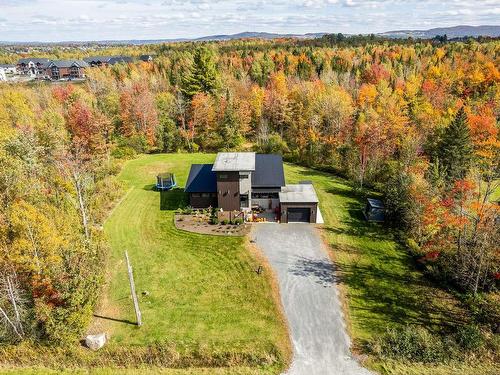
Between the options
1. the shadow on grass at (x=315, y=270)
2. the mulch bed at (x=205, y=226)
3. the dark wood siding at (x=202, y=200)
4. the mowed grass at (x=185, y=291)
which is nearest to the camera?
the mowed grass at (x=185, y=291)

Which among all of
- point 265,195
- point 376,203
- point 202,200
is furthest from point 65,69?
point 376,203

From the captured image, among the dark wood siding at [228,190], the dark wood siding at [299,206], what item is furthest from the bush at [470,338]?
the dark wood siding at [228,190]

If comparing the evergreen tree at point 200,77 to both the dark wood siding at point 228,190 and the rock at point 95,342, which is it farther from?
the rock at point 95,342

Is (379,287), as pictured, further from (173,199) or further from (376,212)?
(173,199)

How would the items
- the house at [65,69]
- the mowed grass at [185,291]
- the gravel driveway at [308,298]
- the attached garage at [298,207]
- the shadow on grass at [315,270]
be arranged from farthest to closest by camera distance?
1. the house at [65,69]
2. the attached garage at [298,207]
3. the shadow on grass at [315,270]
4. the mowed grass at [185,291]
5. the gravel driveway at [308,298]

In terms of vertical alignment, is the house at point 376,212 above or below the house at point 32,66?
below

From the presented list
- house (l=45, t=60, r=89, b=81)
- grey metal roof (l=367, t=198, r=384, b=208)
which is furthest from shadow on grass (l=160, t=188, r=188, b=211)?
house (l=45, t=60, r=89, b=81)

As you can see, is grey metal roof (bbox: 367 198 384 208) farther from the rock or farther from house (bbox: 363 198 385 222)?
the rock

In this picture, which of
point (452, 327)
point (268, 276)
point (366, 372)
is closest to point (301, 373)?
point (366, 372)
